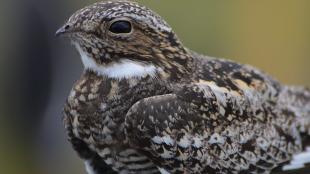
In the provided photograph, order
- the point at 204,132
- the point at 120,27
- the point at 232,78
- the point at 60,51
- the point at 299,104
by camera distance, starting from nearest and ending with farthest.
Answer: the point at 120,27 → the point at 204,132 → the point at 232,78 → the point at 299,104 → the point at 60,51

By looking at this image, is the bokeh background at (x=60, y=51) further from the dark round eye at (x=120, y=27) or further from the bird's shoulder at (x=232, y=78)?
the dark round eye at (x=120, y=27)

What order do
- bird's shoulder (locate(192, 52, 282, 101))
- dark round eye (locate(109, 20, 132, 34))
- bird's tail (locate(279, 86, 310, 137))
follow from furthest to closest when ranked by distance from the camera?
bird's tail (locate(279, 86, 310, 137)), bird's shoulder (locate(192, 52, 282, 101)), dark round eye (locate(109, 20, 132, 34))

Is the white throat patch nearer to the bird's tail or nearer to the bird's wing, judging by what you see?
the bird's wing

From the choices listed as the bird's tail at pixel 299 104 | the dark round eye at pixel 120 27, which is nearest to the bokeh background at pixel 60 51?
the bird's tail at pixel 299 104

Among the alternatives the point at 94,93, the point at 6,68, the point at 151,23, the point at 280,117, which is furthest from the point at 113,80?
the point at 6,68

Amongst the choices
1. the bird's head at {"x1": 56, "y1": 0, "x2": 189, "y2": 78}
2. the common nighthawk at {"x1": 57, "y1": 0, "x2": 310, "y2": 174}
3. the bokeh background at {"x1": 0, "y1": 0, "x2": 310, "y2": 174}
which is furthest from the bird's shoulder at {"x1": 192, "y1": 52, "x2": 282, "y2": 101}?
the bokeh background at {"x1": 0, "y1": 0, "x2": 310, "y2": 174}

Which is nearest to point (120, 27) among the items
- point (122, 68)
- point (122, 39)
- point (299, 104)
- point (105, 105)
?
point (122, 39)

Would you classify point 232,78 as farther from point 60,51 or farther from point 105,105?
point 60,51
